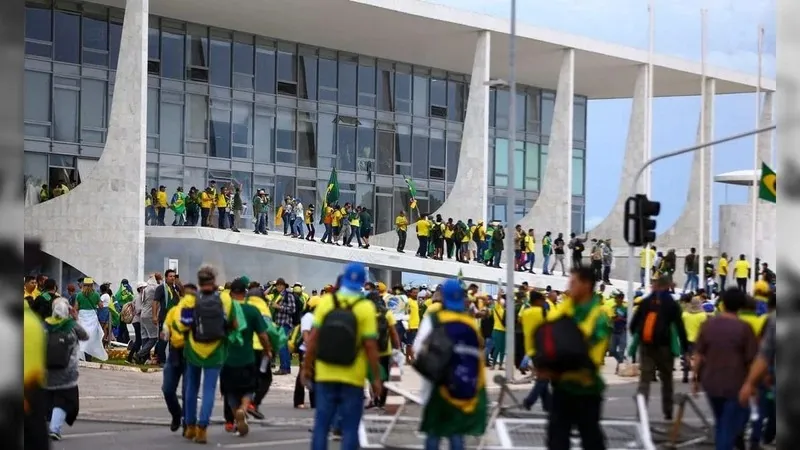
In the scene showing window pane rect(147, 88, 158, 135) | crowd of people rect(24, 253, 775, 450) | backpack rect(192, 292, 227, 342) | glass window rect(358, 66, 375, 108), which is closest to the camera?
crowd of people rect(24, 253, 775, 450)

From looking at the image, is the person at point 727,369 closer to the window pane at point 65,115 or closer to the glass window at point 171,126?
the window pane at point 65,115

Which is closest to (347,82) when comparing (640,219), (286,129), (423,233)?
(286,129)

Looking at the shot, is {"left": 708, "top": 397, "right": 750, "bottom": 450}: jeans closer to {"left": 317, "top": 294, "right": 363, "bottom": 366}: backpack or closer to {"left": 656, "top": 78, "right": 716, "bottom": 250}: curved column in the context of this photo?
{"left": 317, "top": 294, "right": 363, "bottom": 366}: backpack

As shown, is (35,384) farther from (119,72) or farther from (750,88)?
(750,88)

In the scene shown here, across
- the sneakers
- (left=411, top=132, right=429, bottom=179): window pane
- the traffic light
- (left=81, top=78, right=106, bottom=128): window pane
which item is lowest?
the sneakers

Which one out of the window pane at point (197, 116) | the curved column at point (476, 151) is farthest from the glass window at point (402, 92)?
the window pane at point (197, 116)

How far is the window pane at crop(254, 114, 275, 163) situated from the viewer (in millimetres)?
48312

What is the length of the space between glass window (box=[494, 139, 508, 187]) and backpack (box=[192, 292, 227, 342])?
44.4m

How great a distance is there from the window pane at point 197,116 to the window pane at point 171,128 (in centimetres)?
35

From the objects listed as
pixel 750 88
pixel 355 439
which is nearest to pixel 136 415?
pixel 355 439

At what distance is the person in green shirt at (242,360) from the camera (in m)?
13.5

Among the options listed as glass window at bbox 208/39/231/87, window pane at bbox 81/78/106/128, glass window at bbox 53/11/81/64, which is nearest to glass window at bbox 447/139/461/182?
glass window at bbox 208/39/231/87

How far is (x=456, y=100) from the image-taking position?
5606cm

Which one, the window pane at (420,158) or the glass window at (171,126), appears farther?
the window pane at (420,158)
